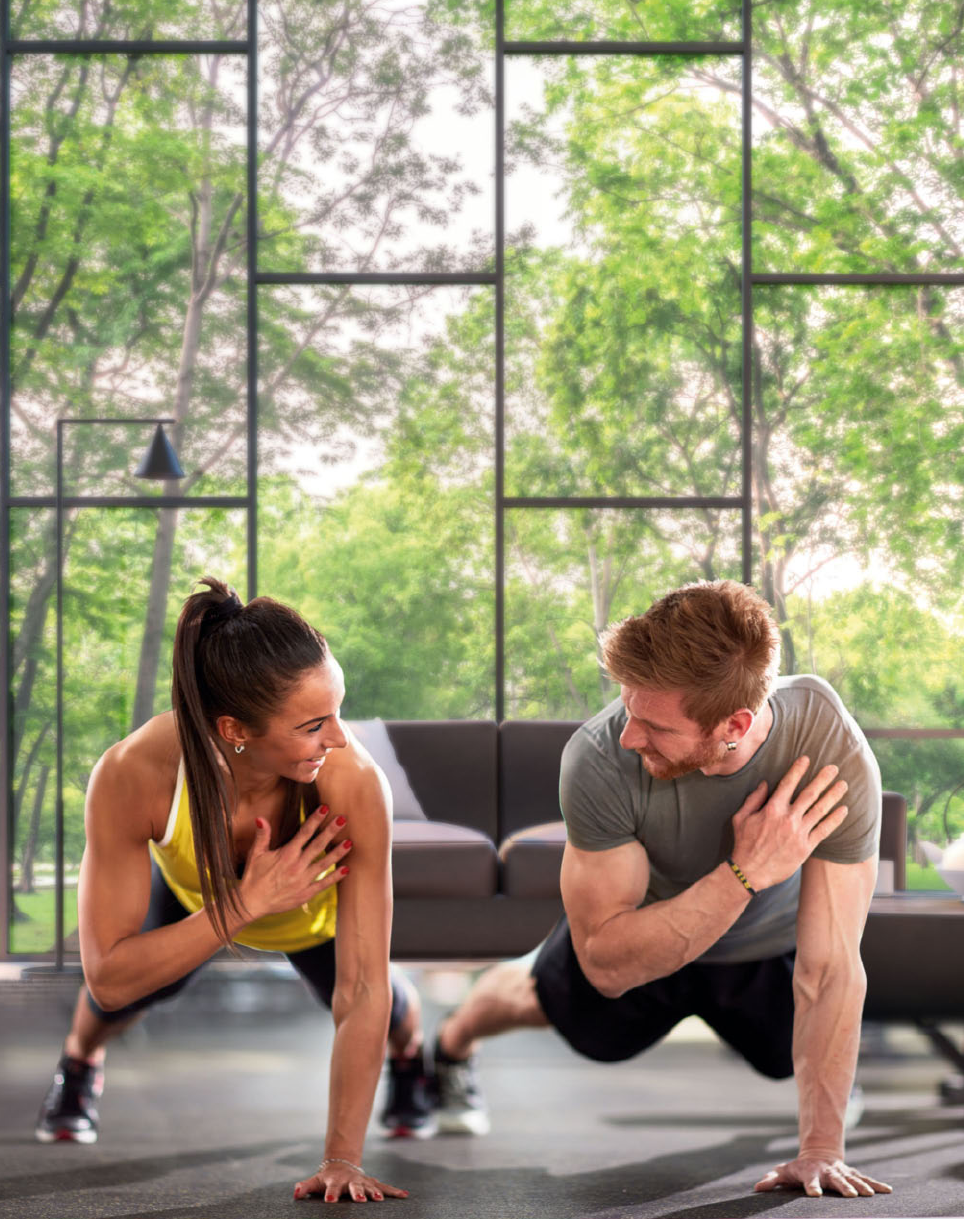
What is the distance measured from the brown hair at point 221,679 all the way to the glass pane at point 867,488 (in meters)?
3.73

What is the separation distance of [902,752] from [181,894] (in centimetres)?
395

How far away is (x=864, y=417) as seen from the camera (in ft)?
17.4

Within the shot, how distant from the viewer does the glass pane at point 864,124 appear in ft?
17.5

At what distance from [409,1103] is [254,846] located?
53cm

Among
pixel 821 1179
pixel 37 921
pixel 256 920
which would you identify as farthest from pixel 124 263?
pixel 821 1179

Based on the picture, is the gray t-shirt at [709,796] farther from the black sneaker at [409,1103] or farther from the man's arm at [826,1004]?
the black sneaker at [409,1103]

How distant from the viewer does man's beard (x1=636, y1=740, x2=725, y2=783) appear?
1.85 m

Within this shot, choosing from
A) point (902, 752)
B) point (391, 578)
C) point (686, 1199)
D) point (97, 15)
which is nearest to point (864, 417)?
point (902, 752)

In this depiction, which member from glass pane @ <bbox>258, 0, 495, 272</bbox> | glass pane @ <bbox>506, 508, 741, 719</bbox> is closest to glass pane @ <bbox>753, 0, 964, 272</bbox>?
glass pane @ <bbox>258, 0, 495, 272</bbox>

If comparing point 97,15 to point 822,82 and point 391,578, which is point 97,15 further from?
point 822,82

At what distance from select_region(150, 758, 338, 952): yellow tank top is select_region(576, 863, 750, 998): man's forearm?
39 cm

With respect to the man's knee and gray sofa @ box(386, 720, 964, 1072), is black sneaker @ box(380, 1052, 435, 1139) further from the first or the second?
gray sofa @ box(386, 720, 964, 1072)

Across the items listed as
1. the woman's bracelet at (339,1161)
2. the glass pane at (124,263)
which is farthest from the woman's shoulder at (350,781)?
the glass pane at (124,263)

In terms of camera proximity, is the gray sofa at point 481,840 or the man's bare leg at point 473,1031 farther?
the gray sofa at point 481,840
